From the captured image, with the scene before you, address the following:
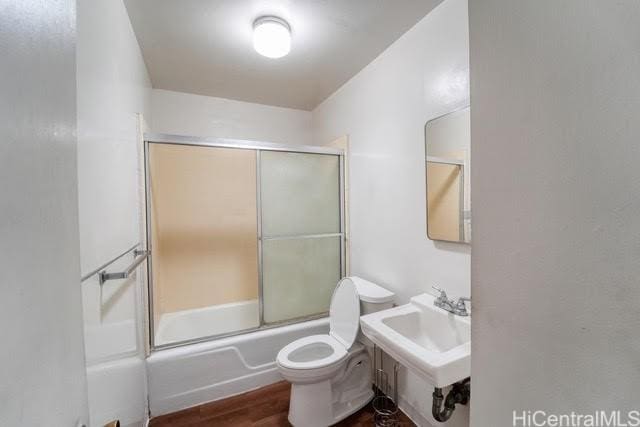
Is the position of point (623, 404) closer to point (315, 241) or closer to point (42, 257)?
point (42, 257)

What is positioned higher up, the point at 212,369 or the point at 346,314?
the point at 346,314

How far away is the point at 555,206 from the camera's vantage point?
43 centimetres

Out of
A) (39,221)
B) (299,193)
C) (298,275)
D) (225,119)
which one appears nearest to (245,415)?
(298,275)

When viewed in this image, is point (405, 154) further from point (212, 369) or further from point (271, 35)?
point (212, 369)

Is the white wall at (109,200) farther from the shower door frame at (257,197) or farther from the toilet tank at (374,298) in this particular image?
the toilet tank at (374,298)

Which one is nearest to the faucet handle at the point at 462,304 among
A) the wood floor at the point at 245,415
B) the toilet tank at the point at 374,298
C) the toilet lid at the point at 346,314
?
the toilet tank at the point at 374,298

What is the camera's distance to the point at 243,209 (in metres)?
2.83

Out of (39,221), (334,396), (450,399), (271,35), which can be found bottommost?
(334,396)

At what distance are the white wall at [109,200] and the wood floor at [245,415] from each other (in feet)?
0.93

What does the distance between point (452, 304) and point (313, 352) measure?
3.42ft

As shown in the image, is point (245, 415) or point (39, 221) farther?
point (245, 415)

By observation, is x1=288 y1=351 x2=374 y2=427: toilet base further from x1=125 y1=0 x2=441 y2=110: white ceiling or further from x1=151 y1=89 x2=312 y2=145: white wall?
x1=151 y1=89 x2=312 y2=145: white wall

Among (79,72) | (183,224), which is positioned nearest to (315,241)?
(183,224)

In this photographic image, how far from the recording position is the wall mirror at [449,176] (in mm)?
1298
